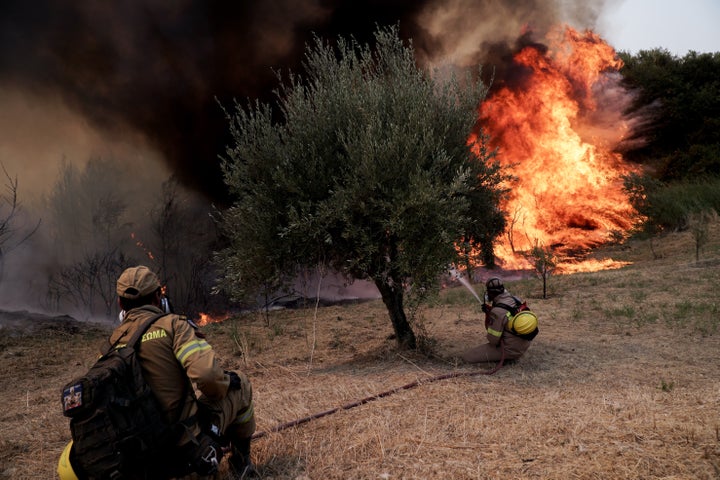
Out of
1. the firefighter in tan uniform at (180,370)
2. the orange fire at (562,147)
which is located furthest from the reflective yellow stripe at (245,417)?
the orange fire at (562,147)

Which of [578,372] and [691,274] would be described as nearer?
[578,372]

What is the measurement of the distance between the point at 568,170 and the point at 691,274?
11.7 m

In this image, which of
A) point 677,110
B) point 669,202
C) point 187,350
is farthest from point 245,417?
point 677,110

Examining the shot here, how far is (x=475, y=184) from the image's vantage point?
9.68 m

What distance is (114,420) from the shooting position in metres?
3.10

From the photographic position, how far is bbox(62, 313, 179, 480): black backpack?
3.01 meters

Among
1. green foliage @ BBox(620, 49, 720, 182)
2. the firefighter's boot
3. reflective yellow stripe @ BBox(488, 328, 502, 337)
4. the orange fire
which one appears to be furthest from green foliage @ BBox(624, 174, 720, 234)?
the firefighter's boot

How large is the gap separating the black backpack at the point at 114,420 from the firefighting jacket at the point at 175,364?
0.35 ft

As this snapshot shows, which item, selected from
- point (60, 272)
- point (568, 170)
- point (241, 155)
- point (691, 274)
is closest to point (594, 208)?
point (568, 170)

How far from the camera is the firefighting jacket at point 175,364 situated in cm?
339

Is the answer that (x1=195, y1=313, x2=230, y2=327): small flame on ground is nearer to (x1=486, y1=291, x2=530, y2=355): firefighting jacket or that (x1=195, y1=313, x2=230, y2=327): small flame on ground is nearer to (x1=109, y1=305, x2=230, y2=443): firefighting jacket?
(x1=486, y1=291, x2=530, y2=355): firefighting jacket

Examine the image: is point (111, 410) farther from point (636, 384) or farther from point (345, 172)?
point (636, 384)

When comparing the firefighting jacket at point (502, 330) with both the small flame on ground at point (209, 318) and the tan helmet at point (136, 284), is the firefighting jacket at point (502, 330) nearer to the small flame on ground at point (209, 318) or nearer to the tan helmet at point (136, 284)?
the tan helmet at point (136, 284)

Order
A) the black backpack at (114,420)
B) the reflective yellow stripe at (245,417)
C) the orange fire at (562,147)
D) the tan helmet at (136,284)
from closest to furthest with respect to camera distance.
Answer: the black backpack at (114,420)
the tan helmet at (136,284)
the reflective yellow stripe at (245,417)
the orange fire at (562,147)
